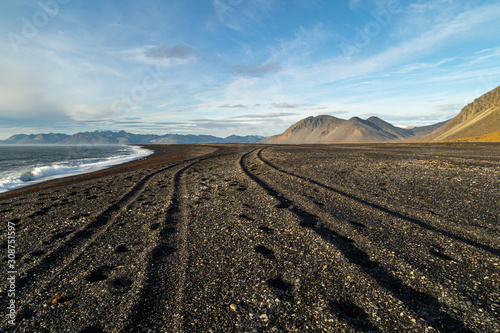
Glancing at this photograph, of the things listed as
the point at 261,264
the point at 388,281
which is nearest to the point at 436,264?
the point at 388,281

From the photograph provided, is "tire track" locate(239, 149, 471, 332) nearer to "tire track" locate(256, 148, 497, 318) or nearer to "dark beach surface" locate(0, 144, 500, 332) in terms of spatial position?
"dark beach surface" locate(0, 144, 500, 332)

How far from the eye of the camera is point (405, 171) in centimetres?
2089

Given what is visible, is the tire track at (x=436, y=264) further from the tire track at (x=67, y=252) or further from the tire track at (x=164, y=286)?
the tire track at (x=67, y=252)

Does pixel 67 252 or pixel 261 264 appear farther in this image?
pixel 67 252

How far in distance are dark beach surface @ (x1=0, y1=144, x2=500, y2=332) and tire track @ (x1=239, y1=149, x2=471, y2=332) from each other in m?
0.04

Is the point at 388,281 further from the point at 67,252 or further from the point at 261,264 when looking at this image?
the point at 67,252

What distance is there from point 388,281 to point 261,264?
3704 millimetres

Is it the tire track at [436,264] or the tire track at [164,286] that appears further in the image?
the tire track at [436,264]

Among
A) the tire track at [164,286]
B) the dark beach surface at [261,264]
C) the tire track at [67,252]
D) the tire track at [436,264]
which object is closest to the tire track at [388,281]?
the dark beach surface at [261,264]

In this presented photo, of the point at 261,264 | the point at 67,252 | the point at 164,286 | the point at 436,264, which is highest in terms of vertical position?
the point at 436,264

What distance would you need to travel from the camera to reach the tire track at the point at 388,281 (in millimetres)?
4852

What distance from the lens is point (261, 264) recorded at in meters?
7.20

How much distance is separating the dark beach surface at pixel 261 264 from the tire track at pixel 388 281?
0.04 m

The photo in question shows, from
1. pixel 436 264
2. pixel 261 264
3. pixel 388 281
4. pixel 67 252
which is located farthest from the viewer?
pixel 67 252
